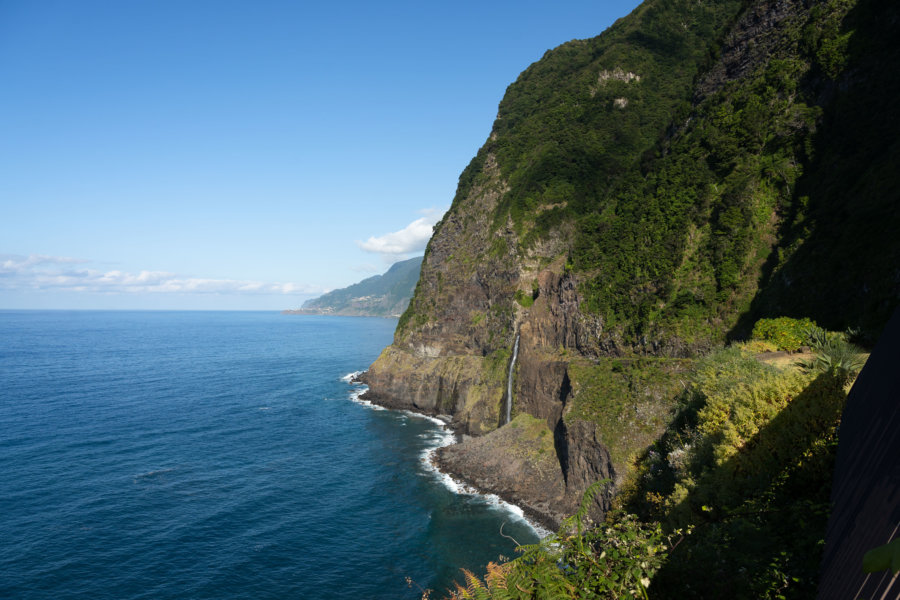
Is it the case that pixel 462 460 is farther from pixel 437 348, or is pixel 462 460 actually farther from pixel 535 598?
pixel 535 598

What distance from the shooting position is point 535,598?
28.1ft

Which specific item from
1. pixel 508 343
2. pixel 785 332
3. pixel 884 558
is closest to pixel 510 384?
pixel 508 343

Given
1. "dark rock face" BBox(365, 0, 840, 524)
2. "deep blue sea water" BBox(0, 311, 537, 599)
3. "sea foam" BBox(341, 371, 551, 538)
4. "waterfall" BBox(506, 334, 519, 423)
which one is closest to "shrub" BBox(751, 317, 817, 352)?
"dark rock face" BBox(365, 0, 840, 524)

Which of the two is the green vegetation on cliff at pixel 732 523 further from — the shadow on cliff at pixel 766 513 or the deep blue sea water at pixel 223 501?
the deep blue sea water at pixel 223 501

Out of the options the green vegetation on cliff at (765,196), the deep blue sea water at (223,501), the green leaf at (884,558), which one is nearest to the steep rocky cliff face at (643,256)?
the green vegetation on cliff at (765,196)

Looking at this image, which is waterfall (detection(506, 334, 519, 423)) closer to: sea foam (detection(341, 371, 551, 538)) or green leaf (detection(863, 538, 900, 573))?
sea foam (detection(341, 371, 551, 538))

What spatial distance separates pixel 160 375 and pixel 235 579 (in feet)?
288

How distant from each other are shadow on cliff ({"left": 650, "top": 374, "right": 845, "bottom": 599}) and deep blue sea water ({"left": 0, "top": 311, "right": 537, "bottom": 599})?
28635 mm

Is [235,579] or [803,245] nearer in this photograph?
[235,579]

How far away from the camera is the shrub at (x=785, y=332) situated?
3006 centimetres

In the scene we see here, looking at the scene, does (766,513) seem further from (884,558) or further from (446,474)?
(446,474)

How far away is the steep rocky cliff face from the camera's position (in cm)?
4212

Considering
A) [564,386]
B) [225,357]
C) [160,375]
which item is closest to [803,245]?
[564,386]

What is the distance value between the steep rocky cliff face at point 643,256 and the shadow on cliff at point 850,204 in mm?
213
